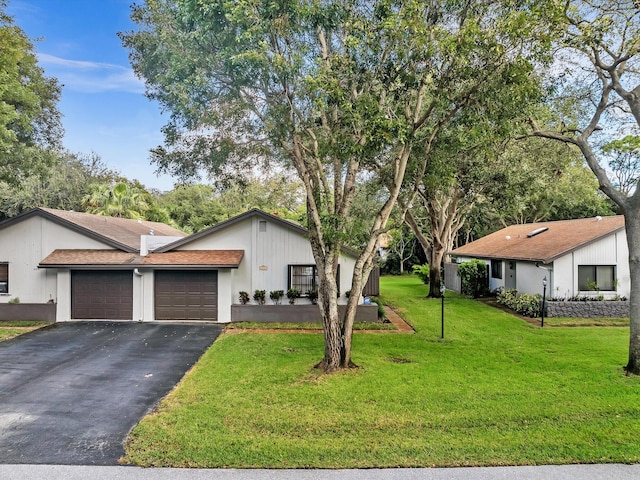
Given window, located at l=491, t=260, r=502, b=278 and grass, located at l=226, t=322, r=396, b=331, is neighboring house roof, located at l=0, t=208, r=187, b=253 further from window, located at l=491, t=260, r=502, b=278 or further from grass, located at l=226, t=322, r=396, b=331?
window, located at l=491, t=260, r=502, b=278

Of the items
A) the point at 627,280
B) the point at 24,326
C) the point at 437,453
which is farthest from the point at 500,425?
the point at 24,326

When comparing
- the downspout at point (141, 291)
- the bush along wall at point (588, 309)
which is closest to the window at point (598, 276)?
the bush along wall at point (588, 309)

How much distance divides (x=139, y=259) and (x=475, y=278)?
1741 centimetres

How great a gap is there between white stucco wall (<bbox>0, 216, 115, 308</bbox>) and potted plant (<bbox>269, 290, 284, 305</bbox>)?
8.28 m

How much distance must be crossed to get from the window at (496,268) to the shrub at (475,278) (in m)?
0.40

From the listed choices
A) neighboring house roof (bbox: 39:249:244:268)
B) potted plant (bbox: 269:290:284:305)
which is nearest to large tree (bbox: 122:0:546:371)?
neighboring house roof (bbox: 39:249:244:268)

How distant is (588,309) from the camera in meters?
14.9

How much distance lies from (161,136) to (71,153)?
112 feet

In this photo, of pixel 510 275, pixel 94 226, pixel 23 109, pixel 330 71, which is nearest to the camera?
pixel 330 71

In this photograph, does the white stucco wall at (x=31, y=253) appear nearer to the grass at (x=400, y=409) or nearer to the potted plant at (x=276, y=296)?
the potted plant at (x=276, y=296)

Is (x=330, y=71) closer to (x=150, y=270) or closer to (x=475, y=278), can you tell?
(x=150, y=270)

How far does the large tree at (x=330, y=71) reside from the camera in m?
7.49

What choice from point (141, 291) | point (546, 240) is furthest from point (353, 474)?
point (546, 240)

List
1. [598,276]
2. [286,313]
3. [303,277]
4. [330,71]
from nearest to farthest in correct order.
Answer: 1. [330,71]
2. [286,313]
3. [303,277]
4. [598,276]
